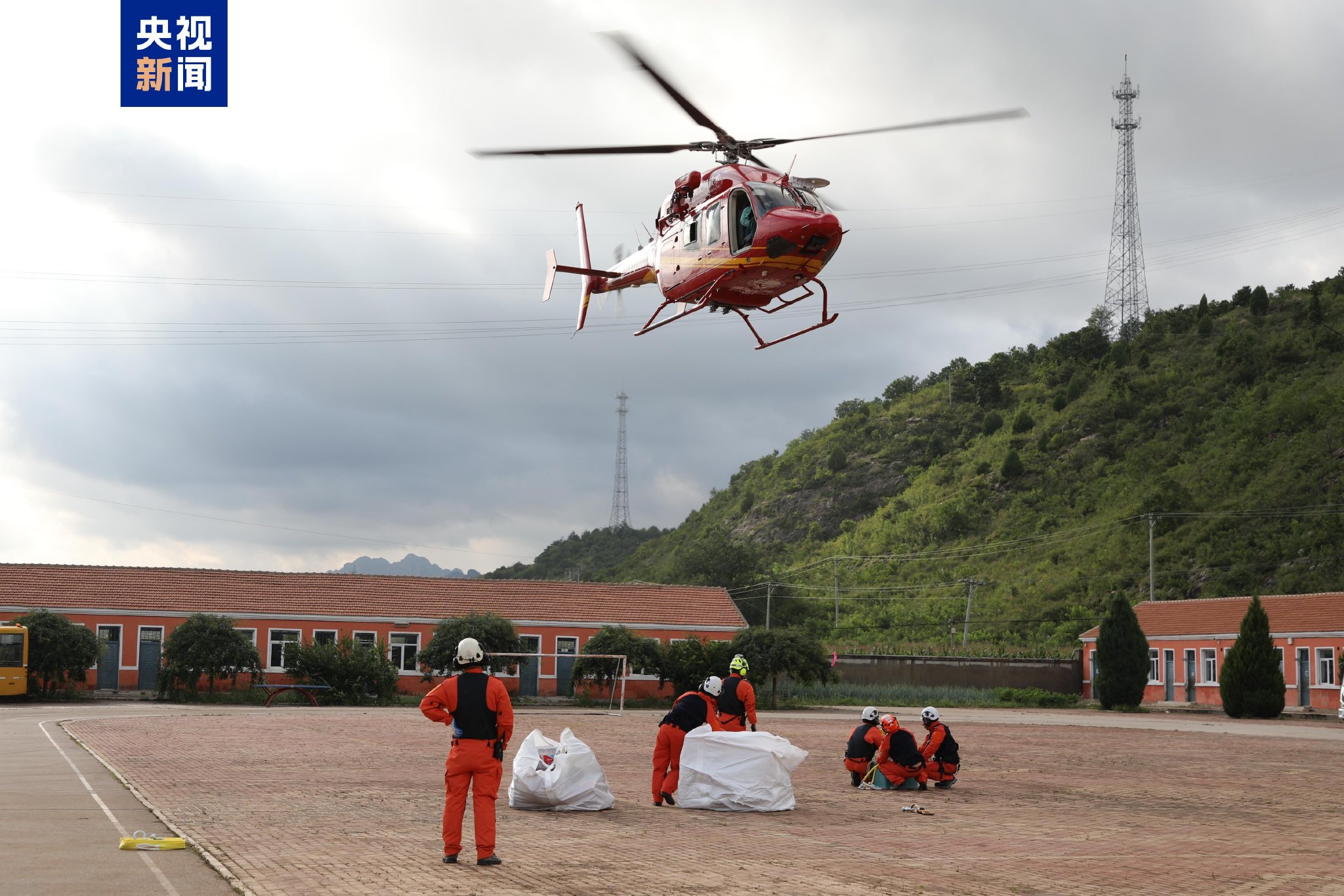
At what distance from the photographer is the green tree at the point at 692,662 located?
140 feet

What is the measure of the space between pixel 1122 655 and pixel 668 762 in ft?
115

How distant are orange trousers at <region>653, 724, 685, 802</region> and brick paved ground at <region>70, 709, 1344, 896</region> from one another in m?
0.25

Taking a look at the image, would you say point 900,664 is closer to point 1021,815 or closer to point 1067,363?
point 1021,815

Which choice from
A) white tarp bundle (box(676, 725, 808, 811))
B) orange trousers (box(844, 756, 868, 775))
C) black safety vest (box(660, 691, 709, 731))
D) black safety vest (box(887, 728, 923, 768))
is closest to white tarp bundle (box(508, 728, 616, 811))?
white tarp bundle (box(676, 725, 808, 811))

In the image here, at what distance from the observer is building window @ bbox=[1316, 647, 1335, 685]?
42.2 metres

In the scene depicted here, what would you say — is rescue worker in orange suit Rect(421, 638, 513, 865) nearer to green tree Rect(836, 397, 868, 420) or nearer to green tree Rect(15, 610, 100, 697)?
green tree Rect(15, 610, 100, 697)

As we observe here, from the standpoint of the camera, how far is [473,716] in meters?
10.0

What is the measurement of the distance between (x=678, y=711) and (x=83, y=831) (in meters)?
6.18

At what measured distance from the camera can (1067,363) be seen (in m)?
100

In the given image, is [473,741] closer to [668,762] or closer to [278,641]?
[668,762]

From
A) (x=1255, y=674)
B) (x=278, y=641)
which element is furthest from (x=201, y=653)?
(x=1255, y=674)

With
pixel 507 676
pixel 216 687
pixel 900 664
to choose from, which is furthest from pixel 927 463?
pixel 216 687

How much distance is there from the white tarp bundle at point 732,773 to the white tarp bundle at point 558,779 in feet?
3.13

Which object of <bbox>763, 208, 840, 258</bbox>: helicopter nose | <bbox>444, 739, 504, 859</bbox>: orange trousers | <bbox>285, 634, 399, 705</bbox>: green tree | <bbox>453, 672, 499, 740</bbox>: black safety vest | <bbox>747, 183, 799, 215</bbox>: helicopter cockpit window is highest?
<bbox>747, 183, 799, 215</bbox>: helicopter cockpit window
